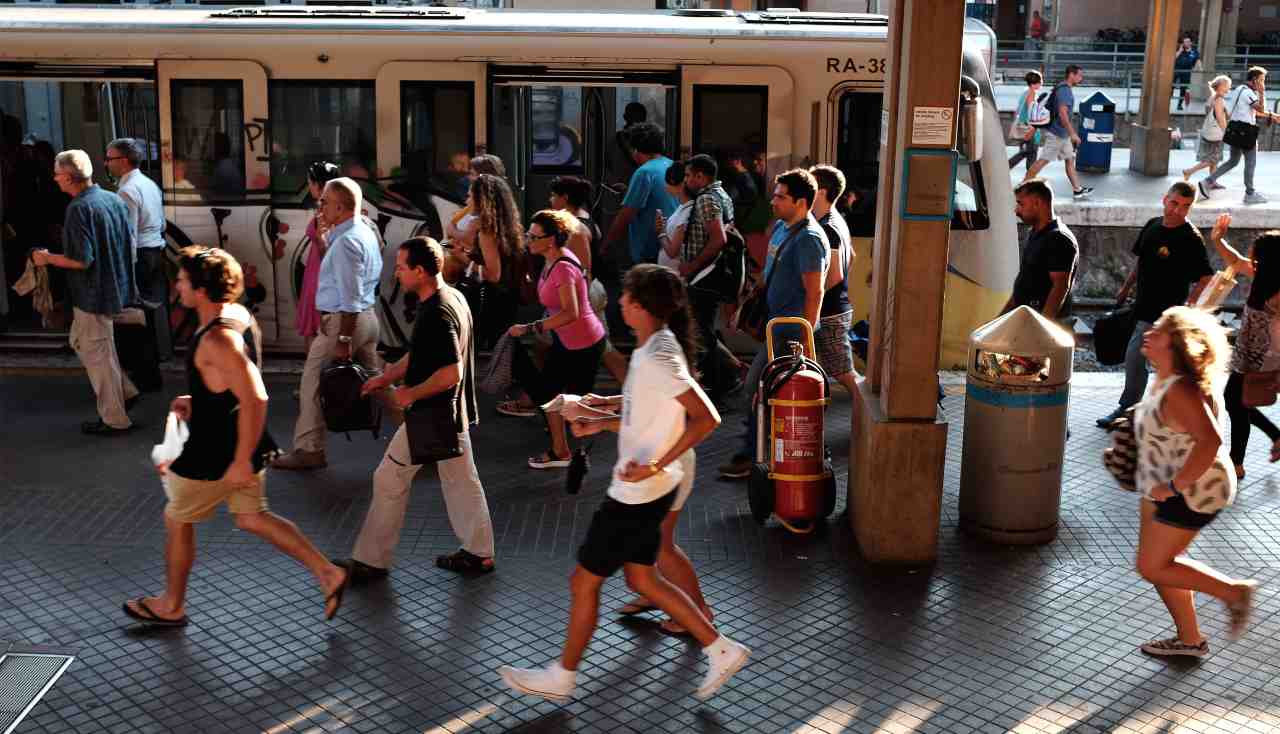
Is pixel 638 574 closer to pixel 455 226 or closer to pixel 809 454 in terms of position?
pixel 809 454

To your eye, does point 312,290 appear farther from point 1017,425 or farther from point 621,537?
point 1017,425

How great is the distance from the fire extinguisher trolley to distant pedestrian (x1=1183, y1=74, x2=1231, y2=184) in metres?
12.7

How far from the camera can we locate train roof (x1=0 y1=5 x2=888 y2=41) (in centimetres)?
1020

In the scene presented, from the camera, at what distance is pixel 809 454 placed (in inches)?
286

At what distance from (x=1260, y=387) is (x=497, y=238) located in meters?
4.57

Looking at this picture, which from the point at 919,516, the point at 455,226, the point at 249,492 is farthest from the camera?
the point at 455,226

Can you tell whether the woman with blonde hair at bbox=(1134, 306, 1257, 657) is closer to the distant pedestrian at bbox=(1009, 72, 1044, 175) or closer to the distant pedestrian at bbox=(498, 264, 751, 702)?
the distant pedestrian at bbox=(498, 264, 751, 702)

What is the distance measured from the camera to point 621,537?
17.4 feet

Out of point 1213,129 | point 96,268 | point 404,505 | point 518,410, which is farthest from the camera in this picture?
point 1213,129

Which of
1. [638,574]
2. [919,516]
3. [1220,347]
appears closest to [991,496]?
[919,516]

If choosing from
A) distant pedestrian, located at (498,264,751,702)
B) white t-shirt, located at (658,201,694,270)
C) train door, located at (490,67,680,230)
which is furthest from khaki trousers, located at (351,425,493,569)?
train door, located at (490,67,680,230)

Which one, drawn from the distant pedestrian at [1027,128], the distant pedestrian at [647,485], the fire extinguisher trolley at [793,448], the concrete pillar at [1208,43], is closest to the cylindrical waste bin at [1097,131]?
the distant pedestrian at [1027,128]

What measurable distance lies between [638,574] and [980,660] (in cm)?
163

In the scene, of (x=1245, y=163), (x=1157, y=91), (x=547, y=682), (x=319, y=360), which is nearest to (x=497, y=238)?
(x=319, y=360)
